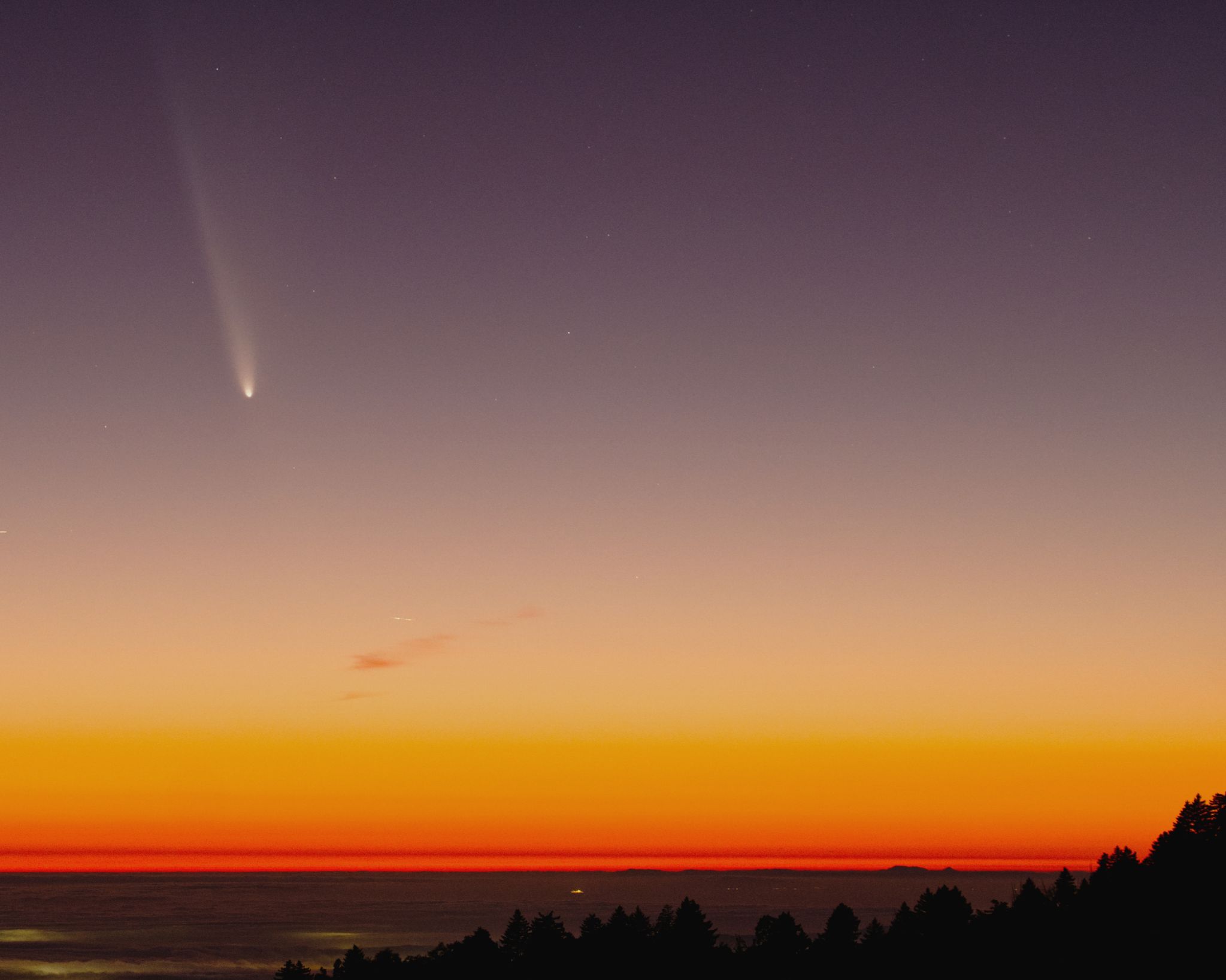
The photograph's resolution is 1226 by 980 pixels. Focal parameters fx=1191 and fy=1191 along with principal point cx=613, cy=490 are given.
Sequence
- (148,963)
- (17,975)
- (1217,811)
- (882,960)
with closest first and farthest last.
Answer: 1. (882,960)
2. (1217,811)
3. (17,975)
4. (148,963)

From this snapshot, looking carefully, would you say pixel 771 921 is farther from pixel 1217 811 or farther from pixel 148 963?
pixel 148 963

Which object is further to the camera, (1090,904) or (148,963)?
(148,963)

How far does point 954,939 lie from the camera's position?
80812 mm

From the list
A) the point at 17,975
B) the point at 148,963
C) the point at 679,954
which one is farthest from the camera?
the point at 148,963

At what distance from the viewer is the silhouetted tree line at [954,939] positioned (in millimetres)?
71000

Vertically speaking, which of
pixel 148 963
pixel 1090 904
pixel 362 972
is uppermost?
pixel 1090 904

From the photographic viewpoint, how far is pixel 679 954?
87.1m

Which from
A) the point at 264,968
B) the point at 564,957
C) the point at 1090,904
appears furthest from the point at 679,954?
the point at 264,968

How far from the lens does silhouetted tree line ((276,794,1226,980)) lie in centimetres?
7100

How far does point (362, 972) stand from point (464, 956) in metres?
7.97

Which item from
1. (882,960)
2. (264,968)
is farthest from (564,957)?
(264,968)

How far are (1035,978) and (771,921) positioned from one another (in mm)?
33080

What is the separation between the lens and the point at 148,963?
646 ft

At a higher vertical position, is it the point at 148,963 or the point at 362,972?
the point at 362,972
